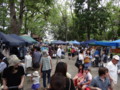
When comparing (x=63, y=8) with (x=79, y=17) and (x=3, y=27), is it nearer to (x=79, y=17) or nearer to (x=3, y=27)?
(x=79, y=17)

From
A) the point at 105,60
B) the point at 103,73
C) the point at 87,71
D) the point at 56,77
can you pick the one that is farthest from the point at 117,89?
the point at 105,60

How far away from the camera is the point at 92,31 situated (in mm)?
38875

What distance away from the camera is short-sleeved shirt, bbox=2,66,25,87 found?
4.03 meters

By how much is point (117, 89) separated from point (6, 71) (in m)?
5.47

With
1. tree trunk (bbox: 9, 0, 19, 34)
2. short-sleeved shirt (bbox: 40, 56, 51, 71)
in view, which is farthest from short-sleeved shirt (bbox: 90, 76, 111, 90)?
tree trunk (bbox: 9, 0, 19, 34)

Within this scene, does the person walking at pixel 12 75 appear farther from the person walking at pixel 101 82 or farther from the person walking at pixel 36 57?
the person walking at pixel 36 57

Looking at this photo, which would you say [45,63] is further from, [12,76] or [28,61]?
[28,61]

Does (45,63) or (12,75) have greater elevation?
(12,75)

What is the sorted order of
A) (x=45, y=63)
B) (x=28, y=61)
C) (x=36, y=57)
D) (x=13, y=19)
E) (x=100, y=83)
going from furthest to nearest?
(x=13, y=19)
(x=28, y=61)
(x=36, y=57)
(x=45, y=63)
(x=100, y=83)

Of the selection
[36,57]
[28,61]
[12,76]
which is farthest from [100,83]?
[28,61]

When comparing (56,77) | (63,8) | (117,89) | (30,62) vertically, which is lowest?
(117,89)

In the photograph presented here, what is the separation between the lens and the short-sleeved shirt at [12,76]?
4.03 metres

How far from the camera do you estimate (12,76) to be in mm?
4059

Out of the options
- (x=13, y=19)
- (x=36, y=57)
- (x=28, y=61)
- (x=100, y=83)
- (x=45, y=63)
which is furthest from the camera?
(x=13, y=19)
